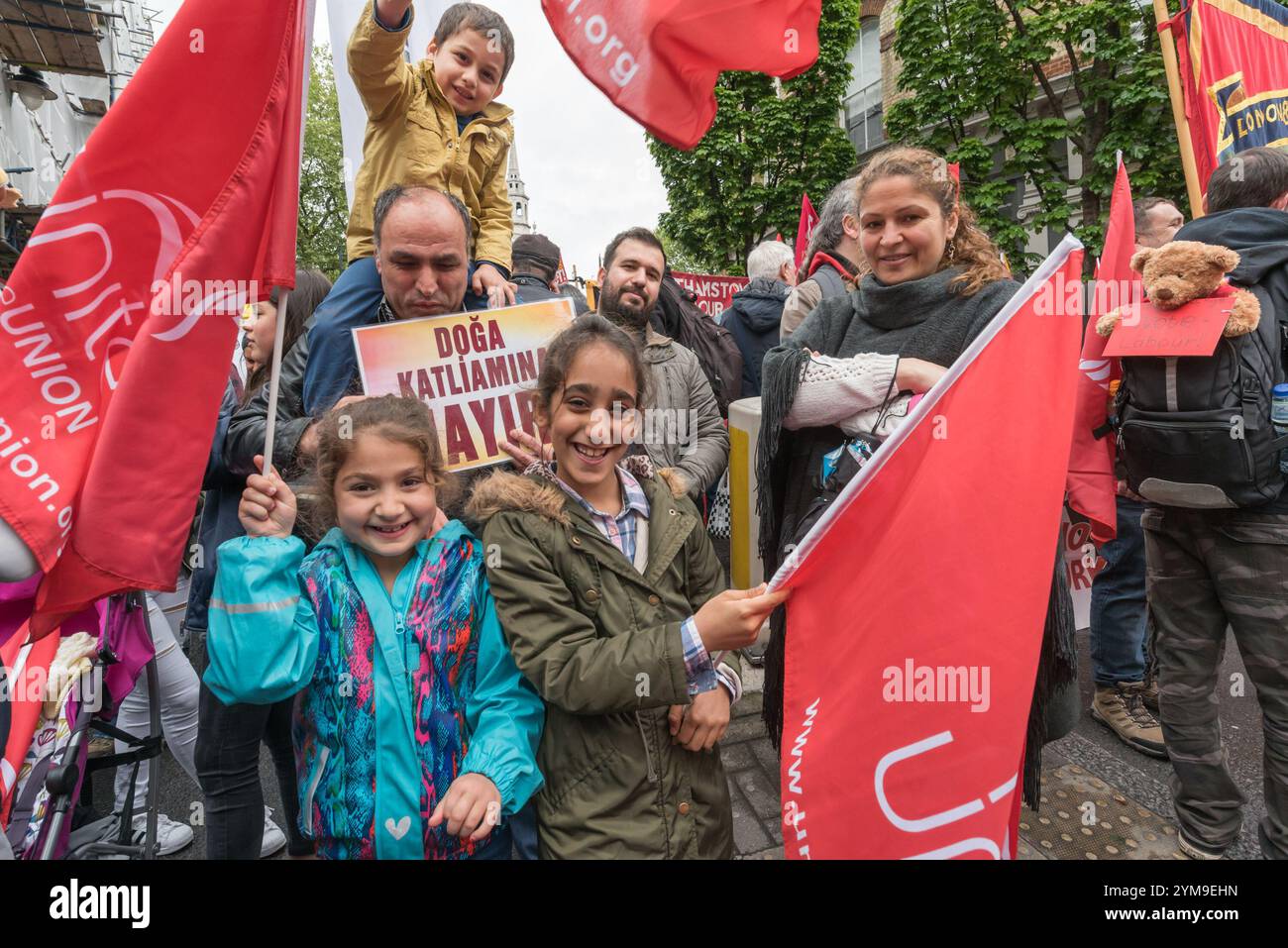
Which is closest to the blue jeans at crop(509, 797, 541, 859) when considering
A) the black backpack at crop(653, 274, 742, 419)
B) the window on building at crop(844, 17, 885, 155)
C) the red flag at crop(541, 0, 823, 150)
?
the red flag at crop(541, 0, 823, 150)

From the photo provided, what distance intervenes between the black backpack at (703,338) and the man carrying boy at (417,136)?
1.04m

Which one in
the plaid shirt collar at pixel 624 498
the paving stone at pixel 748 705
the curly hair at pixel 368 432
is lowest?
the paving stone at pixel 748 705

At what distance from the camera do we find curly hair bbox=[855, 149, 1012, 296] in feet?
6.34

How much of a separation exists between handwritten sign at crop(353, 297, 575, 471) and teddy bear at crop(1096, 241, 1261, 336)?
193 centimetres

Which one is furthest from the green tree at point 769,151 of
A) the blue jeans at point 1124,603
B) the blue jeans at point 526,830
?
the blue jeans at point 526,830

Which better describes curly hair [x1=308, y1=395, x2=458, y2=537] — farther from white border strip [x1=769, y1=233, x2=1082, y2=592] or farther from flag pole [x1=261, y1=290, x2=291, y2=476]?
white border strip [x1=769, y1=233, x2=1082, y2=592]

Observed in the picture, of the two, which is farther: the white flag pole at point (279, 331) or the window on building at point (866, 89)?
the window on building at point (866, 89)

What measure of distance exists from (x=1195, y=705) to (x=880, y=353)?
6.03ft

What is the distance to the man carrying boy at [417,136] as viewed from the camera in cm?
222

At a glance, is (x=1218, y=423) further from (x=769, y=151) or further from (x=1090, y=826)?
(x=769, y=151)

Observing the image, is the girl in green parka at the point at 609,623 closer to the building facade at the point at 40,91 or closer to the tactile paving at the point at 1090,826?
the tactile paving at the point at 1090,826

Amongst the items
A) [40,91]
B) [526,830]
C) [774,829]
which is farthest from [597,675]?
[40,91]

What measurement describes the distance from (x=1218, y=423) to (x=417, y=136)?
2862mm
